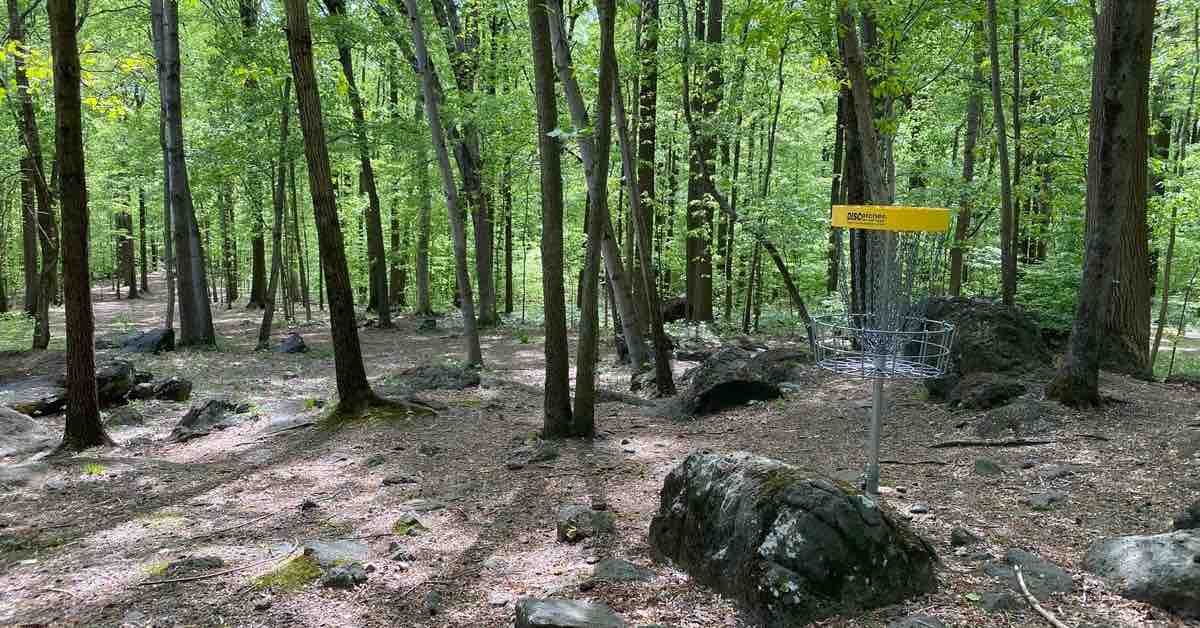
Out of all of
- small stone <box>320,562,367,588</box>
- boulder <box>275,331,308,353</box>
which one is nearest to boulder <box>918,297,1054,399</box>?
small stone <box>320,562,367,588</box>

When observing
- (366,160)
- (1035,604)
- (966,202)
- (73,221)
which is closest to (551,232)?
(73,221)

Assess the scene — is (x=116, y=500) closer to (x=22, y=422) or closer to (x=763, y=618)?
(x=22, y=422)

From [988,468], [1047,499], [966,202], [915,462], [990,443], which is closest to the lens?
[1047,499]

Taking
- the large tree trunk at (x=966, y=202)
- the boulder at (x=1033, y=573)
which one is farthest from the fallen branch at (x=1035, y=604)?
the large tree trunk at (x=966, y=202)

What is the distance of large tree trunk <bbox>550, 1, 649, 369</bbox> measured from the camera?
6305mm

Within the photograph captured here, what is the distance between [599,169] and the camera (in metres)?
6.29

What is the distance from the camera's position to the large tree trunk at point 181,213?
1316cm

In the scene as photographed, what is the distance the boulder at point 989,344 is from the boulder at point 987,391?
14 cm

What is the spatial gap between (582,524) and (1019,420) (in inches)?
152

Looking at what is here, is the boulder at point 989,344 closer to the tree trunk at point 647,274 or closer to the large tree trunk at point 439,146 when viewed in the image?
the tree trunk at point 647,274

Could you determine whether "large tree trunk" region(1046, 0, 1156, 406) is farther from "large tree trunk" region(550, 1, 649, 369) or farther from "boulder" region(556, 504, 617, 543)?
"boulder" region(556, 504, 617, 543)

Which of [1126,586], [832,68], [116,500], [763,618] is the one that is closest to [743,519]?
[763,618]

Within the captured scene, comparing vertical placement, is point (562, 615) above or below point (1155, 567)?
below

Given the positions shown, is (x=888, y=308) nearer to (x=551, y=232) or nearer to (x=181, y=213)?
(x=551, y=232)
